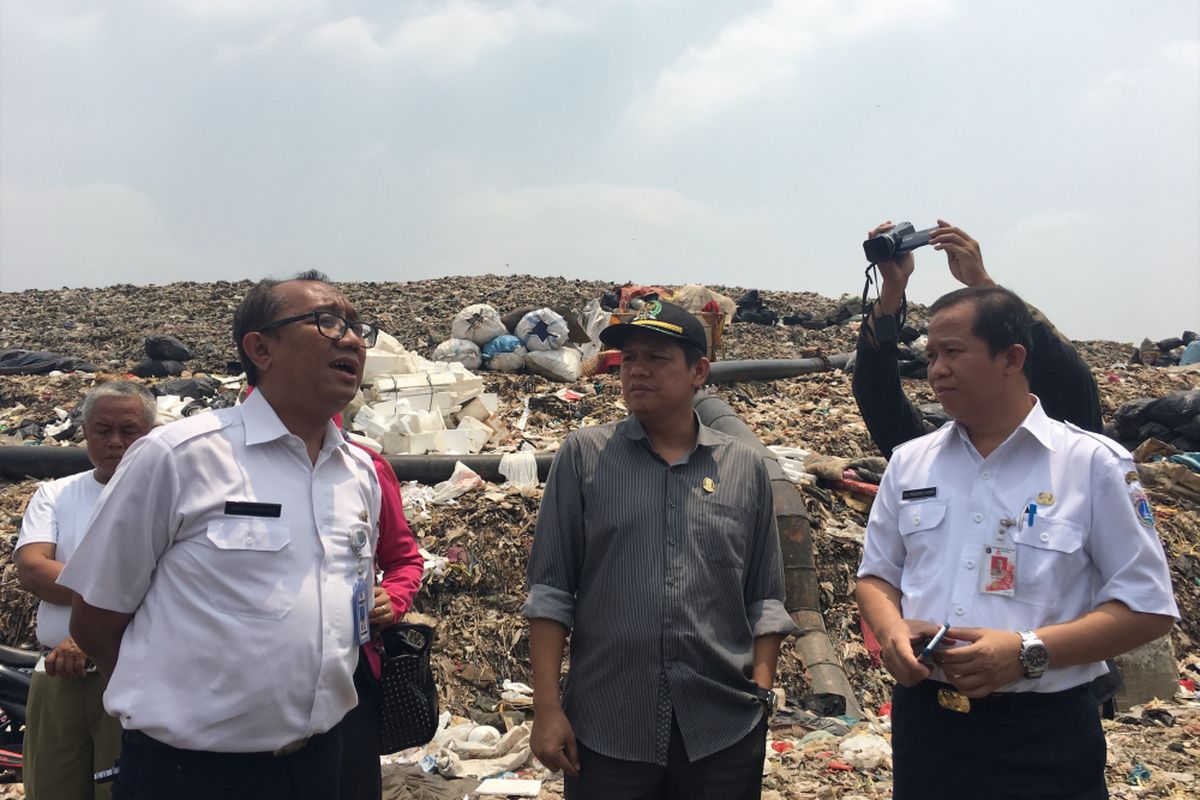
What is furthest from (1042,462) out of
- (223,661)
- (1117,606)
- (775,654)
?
(223,661)

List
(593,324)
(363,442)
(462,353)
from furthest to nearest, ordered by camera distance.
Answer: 1. (593,324)
2. (462,353)
3. (363,442)

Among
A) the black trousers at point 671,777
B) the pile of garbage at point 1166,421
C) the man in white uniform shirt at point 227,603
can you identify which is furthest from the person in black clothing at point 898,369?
the pile of garbage at point 1166,421

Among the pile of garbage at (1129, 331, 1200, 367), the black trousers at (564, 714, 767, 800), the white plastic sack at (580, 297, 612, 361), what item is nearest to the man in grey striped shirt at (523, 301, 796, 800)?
the black trousers at (564, 714, 767, 800)

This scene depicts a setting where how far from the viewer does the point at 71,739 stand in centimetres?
267

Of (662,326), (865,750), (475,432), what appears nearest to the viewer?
(662,326)

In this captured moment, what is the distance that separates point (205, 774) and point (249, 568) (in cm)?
41

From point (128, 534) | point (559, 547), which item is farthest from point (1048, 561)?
point (128, 534)

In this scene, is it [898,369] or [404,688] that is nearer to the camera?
[404,688]

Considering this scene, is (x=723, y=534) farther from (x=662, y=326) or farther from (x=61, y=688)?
(x=61, y=688)

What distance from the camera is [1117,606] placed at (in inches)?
71.6

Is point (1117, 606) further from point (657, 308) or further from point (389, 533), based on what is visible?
point (389, 533)

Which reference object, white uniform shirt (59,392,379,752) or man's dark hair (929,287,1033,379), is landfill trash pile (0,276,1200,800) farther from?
man's dark hair (929,287,1033,379)

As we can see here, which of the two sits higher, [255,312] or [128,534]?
[255,312]

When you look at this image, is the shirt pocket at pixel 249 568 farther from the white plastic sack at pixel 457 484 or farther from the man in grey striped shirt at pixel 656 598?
the white plastic sack at pixel 457 484
